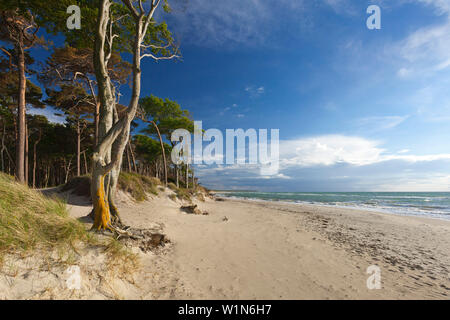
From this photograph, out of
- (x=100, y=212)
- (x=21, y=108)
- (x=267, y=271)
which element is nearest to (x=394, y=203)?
(x=267, y=271)

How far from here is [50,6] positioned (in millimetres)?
6918

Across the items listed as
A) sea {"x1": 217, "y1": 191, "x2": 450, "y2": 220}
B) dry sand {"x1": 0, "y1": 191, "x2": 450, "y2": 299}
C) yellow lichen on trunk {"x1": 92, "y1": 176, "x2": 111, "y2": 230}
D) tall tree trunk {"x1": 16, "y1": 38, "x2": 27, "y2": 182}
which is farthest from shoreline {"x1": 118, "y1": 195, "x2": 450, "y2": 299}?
sea {"x1": 217, "y1": 191, "x2": 450, "y2": 220}

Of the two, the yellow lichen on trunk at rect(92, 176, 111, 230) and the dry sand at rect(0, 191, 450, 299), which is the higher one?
the yellow lichen on trunk at rect(92, 176, 111, 230)

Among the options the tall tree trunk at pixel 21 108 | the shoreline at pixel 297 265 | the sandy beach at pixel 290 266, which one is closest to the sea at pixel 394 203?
the shoreline at pixel 297 265

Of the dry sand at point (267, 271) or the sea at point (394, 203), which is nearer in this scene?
the dry sand at point (267, 271)

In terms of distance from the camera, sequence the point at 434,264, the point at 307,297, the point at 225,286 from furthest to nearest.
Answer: the point at 434,264 < the point at 225,286 < the point at 307,297

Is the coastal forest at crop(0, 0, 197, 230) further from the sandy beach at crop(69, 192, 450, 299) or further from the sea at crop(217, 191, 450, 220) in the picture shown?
the sea at crop(217, 191, 450, 220)

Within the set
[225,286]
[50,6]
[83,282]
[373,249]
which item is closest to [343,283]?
[225,286]

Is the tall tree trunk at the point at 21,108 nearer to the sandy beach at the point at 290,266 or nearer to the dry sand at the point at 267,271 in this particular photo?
the dry sand at the point at 267,271

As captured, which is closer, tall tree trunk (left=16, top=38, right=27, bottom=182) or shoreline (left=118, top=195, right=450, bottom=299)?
shoreline (left=118, top=195, right=450, bottom=299)

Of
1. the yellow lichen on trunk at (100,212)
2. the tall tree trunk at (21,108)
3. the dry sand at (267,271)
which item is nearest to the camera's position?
the dry sand at (267,271)

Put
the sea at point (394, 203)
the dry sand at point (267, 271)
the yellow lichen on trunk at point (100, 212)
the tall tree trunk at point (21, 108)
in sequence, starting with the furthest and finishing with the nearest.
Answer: the sea at point (394, 203) < the tall tree trunk at point (21, 108) < the yellow lichen on trunk at point (100, 212) < the dry sand at point (267, 271)
